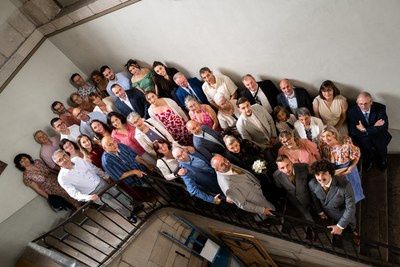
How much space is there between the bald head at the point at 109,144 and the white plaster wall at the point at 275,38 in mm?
1834

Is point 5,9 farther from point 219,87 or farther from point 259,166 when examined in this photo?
point 259,166

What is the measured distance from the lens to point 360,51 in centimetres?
442

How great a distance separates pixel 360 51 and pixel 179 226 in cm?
378

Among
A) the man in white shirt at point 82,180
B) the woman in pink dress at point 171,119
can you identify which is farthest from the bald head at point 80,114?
the woman in pink dress at point 171,119

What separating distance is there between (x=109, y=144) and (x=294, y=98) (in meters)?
2.39

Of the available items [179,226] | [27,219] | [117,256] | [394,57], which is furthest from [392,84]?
[27,219]

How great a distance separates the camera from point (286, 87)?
4.71 m

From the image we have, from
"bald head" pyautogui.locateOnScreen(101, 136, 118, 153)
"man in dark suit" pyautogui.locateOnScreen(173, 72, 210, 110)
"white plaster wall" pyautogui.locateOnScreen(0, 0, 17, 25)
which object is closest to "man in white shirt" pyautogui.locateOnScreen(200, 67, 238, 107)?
"man in dark suit" pyautogui.locateOnScreen(173, 72, 210, 110)

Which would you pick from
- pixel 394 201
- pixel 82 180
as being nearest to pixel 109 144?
pixel 82 180

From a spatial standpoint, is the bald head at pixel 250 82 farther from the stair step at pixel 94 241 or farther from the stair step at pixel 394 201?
the stair step at pixel 94 241

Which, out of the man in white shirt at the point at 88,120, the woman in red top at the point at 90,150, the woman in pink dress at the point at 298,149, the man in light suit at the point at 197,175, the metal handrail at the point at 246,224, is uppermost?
the man in white shirt at the point at 88,120

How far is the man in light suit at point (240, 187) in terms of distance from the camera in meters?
4.16

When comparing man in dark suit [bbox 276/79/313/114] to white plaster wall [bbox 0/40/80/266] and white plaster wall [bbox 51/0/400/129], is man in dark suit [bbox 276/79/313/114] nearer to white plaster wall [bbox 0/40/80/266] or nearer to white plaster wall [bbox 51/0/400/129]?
white plaster wall [bbox 51/0/400/129]

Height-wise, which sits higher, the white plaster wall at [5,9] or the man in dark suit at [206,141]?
the white plaster wall at [5,9]
